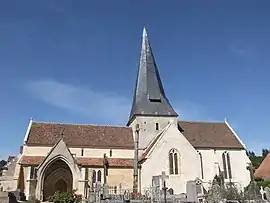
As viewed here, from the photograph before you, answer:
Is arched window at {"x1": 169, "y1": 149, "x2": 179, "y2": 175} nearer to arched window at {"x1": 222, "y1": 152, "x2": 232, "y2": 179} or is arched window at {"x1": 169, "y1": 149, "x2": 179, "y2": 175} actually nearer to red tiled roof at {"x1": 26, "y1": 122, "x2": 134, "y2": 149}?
red tiled roof at {"x1": 26, "y1": 122, "x2": 134, "y2": 149}

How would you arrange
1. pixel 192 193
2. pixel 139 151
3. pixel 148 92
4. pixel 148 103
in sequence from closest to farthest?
pixel 192 193 < pixel 139 151 < pixel 148 103 < pixel 148 92

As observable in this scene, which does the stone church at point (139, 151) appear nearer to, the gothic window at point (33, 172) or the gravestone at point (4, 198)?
the gothic window at point (33, 172)

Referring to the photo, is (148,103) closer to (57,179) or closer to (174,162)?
(174,162)

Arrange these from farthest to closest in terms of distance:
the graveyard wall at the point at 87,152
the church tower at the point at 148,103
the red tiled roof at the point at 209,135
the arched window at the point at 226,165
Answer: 1. the red tiled roof at the point at 209,135
2. the arched window at the point at 226,165
3. the church tower at the point at 148,103
4. the graveyard wall at the point at 87,152

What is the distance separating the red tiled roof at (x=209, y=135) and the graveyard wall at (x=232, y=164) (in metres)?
0.69

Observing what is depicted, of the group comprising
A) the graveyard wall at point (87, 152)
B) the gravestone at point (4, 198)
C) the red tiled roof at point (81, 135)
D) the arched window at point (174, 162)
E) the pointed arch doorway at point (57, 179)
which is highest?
the red tiled roof at point (81, 135)

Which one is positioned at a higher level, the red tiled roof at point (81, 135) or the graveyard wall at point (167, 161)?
the red tiled roof at point (81, 135)

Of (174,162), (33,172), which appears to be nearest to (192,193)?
(174,162)

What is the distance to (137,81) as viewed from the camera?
4022cm

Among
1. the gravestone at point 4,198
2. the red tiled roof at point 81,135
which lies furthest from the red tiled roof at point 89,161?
the gravestone at point 4,198

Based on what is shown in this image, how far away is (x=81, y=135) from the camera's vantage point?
37000 millimetres

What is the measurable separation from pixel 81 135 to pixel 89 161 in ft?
12.3

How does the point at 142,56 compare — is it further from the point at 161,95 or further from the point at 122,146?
the point at 122,146

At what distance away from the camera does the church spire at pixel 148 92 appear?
37531 mm
